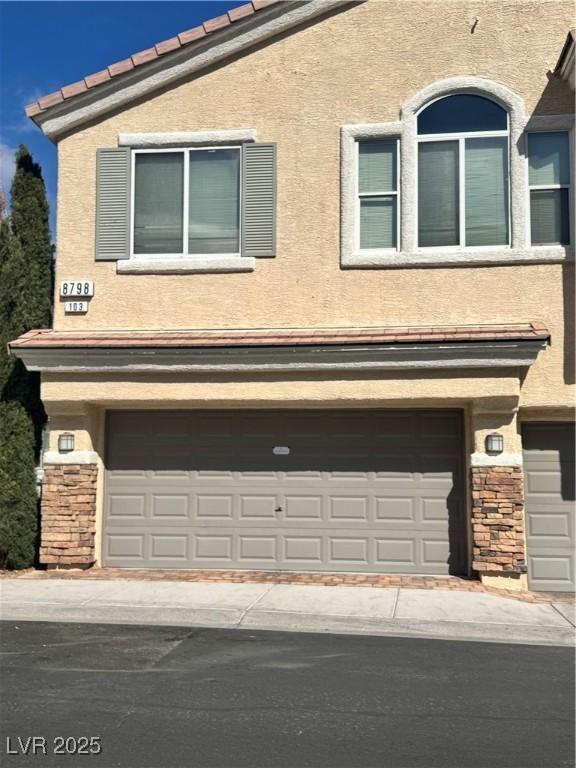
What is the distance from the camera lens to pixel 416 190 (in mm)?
10625

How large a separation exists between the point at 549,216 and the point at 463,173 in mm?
1243

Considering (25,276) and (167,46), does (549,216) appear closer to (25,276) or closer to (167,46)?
(167,46)

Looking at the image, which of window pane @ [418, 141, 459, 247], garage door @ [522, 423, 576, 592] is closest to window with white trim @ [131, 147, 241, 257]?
window pane @ [418, 141, 459, 247]

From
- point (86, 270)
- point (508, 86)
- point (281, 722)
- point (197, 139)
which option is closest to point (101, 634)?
point (281, 722)

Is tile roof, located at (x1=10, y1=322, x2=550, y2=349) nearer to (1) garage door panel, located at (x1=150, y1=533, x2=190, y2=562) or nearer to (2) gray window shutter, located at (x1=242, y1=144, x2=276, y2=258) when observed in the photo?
(2) gray window shutter, located at (x1=242, y1=144, x2=276, y2=258)

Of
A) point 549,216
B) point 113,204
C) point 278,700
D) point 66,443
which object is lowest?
point 278,700

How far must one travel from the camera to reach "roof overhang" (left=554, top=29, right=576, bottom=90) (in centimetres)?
973

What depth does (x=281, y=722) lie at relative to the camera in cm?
541

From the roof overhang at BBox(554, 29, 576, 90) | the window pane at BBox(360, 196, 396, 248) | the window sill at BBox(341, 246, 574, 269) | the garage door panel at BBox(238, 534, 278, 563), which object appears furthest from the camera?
the garage door panel at BBox(238, 534, 278, 563)

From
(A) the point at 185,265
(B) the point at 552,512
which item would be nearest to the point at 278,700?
(B) the point at 552,512

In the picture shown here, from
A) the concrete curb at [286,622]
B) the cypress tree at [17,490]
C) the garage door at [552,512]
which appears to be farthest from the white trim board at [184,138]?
the concrete curb at [286,622]

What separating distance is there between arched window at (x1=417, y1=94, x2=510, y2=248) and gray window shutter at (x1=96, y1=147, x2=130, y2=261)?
3989 millimetres

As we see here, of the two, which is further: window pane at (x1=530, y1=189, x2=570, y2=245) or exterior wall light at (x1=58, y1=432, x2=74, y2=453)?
exterior wall light at (x1=58, y1=432, x2=74, y2=453)

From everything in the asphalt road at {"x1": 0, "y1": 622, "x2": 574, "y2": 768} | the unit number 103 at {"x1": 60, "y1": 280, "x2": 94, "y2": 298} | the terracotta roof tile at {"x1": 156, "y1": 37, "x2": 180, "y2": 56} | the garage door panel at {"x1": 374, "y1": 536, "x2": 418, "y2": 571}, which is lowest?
the asphalt road at {"x1": 0, "y1": 622, "x2": 574, "y2": 768}
